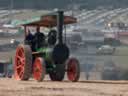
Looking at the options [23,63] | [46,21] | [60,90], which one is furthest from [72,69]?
[60,90]

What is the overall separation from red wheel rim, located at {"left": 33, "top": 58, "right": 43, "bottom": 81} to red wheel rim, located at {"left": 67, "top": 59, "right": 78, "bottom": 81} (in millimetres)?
1242

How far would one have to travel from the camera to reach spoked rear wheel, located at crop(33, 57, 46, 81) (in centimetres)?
2048

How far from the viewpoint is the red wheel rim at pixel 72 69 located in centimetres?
2164

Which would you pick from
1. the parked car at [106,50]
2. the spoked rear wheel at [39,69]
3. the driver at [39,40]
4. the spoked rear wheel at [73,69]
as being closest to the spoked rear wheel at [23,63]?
the spoked rear wheel at [39,69]

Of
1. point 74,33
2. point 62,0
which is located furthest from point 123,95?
point 62,0

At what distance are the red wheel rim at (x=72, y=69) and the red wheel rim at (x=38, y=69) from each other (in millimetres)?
1242

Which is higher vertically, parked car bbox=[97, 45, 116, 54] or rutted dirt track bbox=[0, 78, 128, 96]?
rutted dirt track bbox=[0, 78, 128, 96]

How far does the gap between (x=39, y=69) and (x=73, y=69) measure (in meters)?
1.46

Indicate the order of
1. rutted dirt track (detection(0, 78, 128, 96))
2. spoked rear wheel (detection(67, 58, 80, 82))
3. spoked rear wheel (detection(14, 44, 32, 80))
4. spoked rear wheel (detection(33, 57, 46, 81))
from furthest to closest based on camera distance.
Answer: spoked rear wheel (detection(67, 58, 80, 82)), spoked rear wheel (detection(14, 44, 32, 80)), spoked rear wheel (detection(33, 57, 46, 81)), rutted dirt track (detection(0, 78, 128, 96))

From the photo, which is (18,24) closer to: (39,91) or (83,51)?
(39,91)

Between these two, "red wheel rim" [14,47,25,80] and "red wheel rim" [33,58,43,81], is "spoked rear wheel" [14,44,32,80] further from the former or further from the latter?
"red wheel rim" [33,58,43,81]

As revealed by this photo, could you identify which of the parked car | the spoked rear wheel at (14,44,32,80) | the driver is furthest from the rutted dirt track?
the parked car

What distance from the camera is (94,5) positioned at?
11281 cm

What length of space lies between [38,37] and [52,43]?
1084 mm
